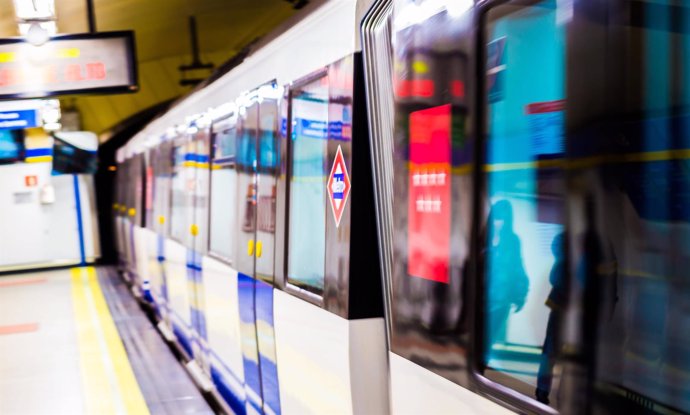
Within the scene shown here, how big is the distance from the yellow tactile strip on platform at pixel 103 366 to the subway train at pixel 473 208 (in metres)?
2.15

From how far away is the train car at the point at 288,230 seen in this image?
102 inches

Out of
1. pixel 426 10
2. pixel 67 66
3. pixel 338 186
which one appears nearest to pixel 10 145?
pixel 67 66

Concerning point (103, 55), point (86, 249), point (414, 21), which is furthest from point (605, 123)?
point (86, 249)

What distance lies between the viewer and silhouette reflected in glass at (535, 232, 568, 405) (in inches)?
57.0

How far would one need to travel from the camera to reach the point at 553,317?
1474 mm

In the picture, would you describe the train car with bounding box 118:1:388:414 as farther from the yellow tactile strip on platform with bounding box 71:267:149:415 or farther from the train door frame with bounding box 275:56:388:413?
the yellow tactile strip on platform with bounding box 71:267:149:415

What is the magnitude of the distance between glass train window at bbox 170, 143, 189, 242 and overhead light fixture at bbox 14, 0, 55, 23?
4.89 feet

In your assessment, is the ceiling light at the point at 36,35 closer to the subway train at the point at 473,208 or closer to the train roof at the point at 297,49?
the train roof at the point at 297,49

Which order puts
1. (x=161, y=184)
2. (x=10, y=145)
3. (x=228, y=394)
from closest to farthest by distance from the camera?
(x=228, y=394)
(x=161, y=184)
(x=10, y=145)

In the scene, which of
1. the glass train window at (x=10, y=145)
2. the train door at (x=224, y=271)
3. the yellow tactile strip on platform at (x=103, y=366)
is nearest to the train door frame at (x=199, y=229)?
the train door at (x=224, y=271)

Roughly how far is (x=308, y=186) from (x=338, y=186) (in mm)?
454

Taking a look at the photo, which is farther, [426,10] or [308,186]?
[308,186]

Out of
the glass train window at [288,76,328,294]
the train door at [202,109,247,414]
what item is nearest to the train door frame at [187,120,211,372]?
the train door at [202,109,247,414]

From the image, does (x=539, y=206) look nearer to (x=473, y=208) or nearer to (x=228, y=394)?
(x=473, y=208)
